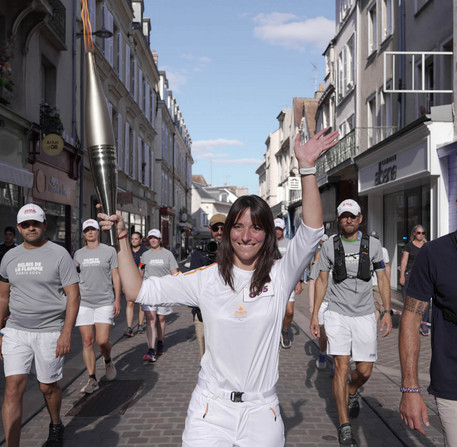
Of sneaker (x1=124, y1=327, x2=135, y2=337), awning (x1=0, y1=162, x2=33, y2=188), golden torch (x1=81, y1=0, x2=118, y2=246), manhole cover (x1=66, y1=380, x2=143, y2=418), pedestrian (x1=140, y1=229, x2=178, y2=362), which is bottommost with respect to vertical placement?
sneaker (x1=124, y1=327, x2=135, y2=337)

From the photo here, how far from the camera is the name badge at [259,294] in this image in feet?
8.68

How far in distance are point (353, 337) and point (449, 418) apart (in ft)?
8.05

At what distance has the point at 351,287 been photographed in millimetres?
5152

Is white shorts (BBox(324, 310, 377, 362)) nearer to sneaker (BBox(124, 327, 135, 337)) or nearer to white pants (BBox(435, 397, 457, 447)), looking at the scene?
white pants (BBox(435, 397, 457, 447))

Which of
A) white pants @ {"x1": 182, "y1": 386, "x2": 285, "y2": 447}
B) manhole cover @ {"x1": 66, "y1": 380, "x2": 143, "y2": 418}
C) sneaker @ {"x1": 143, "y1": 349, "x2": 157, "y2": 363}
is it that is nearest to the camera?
white pants @ {"x1": 182, "y1": 386, "x2": 285, "y2": 447}

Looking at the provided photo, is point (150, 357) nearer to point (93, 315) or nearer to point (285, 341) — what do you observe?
point (93, 315)

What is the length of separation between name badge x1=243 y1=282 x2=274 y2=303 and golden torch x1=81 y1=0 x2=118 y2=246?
2.79 ft

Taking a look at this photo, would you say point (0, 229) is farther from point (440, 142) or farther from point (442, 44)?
point (442, 44)

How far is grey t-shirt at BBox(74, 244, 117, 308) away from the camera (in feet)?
21.5

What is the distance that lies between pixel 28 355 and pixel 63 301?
0.50 metres

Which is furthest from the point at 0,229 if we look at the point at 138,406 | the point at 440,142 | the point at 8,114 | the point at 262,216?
the point at 262,216

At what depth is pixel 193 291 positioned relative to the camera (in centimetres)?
275

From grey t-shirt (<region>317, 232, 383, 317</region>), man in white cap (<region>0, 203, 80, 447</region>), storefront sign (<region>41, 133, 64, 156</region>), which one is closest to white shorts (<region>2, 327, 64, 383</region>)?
man in white cap (<region>0, 203, 80, 447</region>)

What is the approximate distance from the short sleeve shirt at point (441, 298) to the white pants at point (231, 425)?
83 cm
